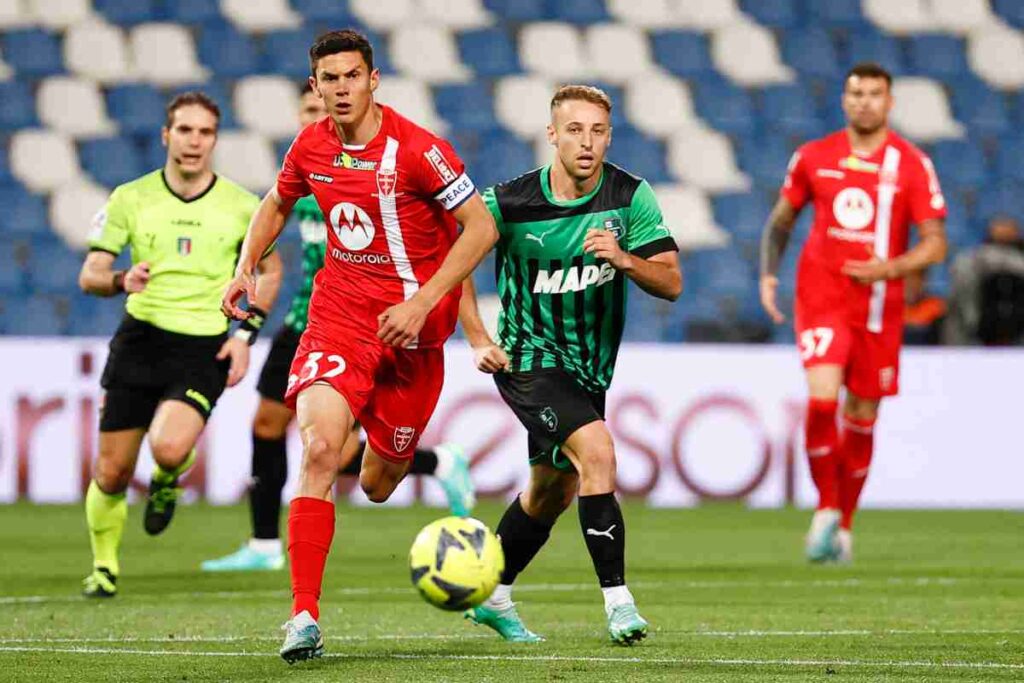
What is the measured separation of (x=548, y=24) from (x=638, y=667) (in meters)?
13.5

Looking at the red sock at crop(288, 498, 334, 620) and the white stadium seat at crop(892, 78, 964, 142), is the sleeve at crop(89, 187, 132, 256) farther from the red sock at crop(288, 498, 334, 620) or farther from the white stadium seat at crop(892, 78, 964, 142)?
the white stadium seat at crop(892, 78, 964, 142)

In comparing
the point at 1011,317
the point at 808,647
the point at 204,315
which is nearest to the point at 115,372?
the point at 204,315

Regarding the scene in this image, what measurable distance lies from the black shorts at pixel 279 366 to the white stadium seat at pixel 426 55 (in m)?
8.39

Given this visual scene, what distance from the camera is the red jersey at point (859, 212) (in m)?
10.2

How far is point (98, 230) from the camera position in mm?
8664

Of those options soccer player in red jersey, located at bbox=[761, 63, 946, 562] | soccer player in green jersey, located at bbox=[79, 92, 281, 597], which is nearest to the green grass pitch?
soccer player in green jersey, located at bbox=[79, 92, 281, 597]

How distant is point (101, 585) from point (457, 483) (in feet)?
8.24

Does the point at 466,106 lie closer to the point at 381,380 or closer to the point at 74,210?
the point at 74,210

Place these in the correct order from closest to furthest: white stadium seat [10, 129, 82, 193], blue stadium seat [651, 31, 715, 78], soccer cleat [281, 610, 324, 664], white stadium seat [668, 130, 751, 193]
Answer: soccer cleat [281, 610, 324, 664], white stadium seat [10, 129, 82, 193], white stadium seat [668, 130, 751, 193], blue stadium seat [651, 31, 715, 78]

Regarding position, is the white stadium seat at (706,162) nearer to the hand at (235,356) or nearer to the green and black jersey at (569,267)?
the hand at (235,356)

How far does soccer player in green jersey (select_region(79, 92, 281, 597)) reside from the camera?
8.56 metres

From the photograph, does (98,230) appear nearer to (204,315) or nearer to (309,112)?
(204,315)

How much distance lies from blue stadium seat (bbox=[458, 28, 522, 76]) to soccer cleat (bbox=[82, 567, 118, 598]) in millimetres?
10768

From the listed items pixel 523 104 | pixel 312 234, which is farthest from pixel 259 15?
pixel 312 234
